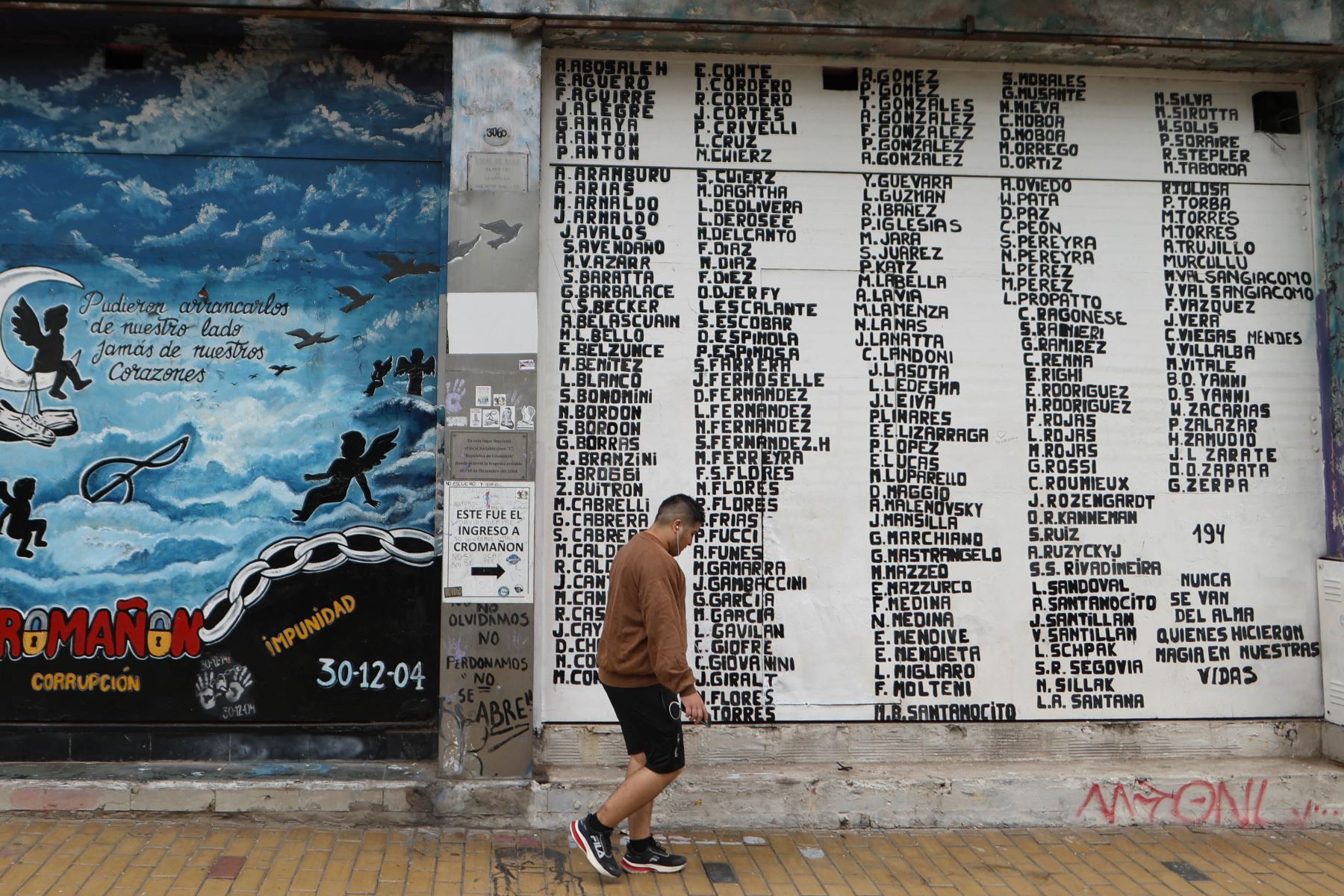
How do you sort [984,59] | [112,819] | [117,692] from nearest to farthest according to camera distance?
[112,819], [117,692], [984,59]

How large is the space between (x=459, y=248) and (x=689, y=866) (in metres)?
3.54

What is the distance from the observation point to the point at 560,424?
6.13m

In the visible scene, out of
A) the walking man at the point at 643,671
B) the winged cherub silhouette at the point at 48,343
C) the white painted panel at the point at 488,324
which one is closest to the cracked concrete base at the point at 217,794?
the walking man at the point at 643,671

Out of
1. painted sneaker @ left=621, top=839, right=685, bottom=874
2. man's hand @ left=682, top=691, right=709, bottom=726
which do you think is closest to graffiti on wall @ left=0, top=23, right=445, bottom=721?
painted sneaker @ left=621, top=839, right=685, bottom=874

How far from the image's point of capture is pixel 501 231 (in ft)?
19.2

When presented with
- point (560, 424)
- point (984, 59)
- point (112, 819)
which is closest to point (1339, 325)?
point (984, 59)

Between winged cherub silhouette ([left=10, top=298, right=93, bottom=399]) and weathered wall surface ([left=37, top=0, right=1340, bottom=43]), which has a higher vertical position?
weathered wall surface ([left=37, top=0, right=1340, bottom=43])

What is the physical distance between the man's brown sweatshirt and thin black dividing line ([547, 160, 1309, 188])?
2.47 metres

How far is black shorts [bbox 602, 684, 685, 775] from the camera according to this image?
487cm

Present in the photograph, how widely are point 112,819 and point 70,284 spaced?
3084mm

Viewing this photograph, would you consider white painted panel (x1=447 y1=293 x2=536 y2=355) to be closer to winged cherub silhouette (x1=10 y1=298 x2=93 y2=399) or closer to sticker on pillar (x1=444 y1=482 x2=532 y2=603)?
sticker on pillar (x1=444 y1=482 x2=532 y2=603)

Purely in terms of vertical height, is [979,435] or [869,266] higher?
[869,266]

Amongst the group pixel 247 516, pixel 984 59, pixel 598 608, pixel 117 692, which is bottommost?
pixel 117 692

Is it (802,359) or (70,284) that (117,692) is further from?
(802,359)
